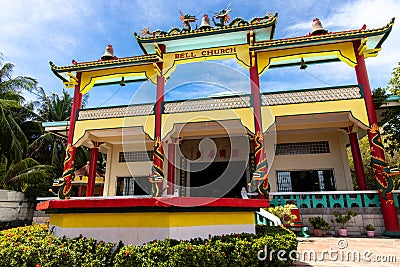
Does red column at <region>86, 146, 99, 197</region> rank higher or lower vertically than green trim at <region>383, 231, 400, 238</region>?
higher

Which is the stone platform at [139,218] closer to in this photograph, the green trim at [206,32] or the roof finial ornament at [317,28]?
the green trim at [206,32]

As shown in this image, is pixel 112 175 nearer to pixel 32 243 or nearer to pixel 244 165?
pixel 244 165

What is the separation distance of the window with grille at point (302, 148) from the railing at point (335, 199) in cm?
298

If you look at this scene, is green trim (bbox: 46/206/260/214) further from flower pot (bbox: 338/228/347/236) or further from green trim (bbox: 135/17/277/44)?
green trim (bbox: 135/17/277/44)

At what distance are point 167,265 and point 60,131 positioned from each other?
511 inches

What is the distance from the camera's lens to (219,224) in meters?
3.79

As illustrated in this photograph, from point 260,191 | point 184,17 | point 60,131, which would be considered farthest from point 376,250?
point 60,131

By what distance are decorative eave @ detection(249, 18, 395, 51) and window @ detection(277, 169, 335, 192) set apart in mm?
5959

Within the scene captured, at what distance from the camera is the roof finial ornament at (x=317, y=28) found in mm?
11023

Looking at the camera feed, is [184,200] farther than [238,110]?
No

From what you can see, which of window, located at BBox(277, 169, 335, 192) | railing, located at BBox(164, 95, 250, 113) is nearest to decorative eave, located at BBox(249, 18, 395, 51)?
railing, located at BBox(164, 95, 250, 113)

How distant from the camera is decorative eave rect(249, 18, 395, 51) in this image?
979 cm

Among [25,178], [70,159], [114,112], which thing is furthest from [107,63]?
[25,178]

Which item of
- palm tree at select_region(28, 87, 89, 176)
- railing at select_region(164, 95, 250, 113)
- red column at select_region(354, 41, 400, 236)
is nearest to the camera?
red column at select_region(354, 41, 400, 236)
